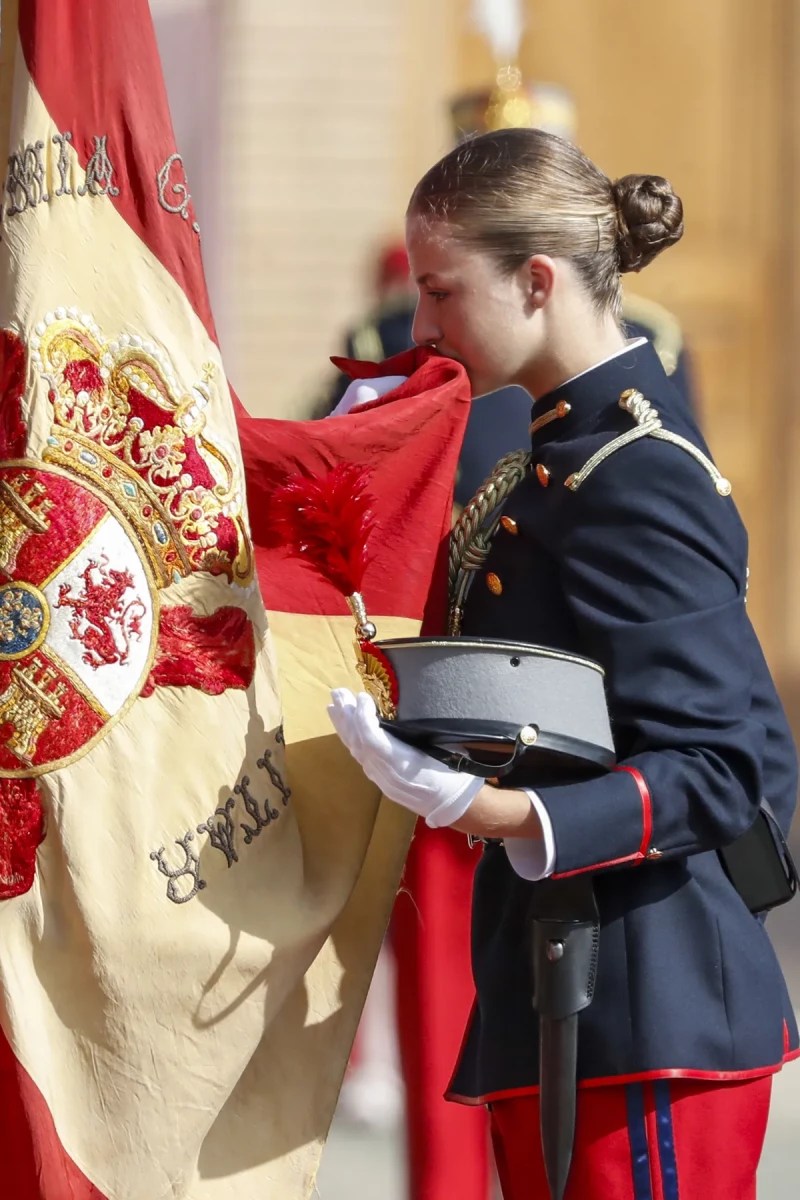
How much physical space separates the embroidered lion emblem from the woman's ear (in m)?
0.51

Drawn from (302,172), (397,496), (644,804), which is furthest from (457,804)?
(302,172)

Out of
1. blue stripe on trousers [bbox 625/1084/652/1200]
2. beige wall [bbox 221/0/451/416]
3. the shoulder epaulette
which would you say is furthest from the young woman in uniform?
beige wall [bbox 221/0/451/416]

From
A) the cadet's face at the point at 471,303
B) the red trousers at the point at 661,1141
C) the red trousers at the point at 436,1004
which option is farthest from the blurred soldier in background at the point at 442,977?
the red trousers at the point at 661,1141

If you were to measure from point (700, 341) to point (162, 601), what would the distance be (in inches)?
266

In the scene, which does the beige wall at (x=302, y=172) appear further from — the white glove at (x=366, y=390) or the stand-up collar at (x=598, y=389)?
the stand-up collar at (x=598, y=389)

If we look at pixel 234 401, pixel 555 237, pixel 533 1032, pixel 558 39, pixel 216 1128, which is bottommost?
pixel 216 1128

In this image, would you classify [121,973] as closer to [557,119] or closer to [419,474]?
[419,474]

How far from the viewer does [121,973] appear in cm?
172

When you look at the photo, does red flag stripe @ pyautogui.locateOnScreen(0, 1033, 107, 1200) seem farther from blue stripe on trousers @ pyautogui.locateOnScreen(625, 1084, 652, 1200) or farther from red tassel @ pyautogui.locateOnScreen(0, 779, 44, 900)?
blue stripe on trousers @ pyautogui.locateOnScreen(625, 1084, 652, 1200)

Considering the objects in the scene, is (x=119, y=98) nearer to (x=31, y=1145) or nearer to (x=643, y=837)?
(x=643, y=837)

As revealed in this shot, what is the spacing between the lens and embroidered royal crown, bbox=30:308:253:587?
5.70ft

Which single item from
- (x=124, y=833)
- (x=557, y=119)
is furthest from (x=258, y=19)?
(x=124, y=833)

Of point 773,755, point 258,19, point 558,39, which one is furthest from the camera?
point 558,39

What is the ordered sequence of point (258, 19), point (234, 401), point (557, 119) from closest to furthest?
1. point (234, 401)
2. point (557, 119)
3. point (258, 19)
